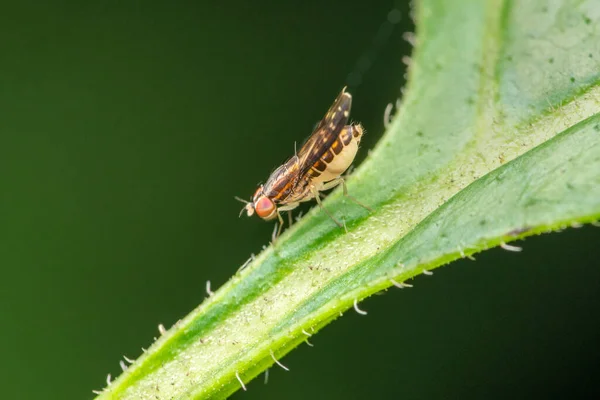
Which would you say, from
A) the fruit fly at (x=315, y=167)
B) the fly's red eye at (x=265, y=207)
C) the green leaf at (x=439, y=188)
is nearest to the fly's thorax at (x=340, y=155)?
the fruit fly at (x=315, y=167)

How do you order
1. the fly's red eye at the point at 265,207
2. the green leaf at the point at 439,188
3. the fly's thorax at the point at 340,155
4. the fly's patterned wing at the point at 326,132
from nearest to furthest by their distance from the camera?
1. the green leaf at the point at 439,188
2. the fly's patterned wing at the point at 326,132
3. the fly's thorax at the point at 340,155
4. the fly's red eye at the point at 265,207

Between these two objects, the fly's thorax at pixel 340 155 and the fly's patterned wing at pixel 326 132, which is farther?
the fly's thorax at pixel 340 155

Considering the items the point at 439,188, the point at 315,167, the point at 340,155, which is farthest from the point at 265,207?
the point at 439,188

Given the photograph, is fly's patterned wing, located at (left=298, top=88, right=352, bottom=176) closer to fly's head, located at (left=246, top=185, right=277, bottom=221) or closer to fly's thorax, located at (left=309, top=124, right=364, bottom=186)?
fly's thorax, located at (left=309, top=124, right=364, bottom=186)

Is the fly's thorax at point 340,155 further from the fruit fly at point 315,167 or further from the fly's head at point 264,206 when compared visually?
the fly's head at point 264,206

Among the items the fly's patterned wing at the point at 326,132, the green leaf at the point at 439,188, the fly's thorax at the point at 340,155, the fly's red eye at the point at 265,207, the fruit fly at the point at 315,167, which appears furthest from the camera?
the fly's red eye at the point at 265,207

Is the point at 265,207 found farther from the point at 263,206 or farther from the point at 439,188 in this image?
the point at 439,188
